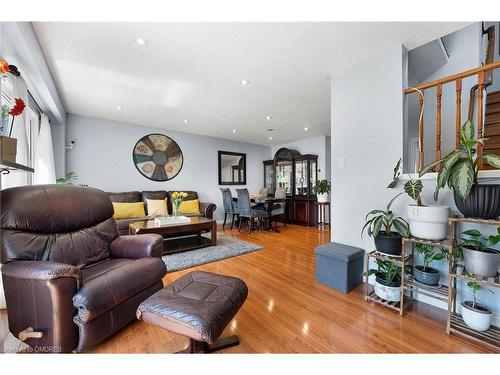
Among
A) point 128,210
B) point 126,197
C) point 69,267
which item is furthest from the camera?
point 126,197

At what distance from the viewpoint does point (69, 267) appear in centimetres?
119

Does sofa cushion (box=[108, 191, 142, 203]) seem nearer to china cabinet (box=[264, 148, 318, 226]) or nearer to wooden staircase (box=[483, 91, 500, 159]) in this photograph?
china cabinet (box=[264, 148, 318, 226])

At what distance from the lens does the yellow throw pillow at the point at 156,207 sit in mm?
4086

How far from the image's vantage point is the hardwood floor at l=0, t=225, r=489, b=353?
51.5 inches

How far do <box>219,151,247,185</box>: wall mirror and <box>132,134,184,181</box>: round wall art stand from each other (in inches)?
46.6

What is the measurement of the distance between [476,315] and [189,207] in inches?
170

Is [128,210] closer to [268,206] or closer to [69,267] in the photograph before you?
[268,206]

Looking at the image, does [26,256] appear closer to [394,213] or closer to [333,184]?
[333,184]

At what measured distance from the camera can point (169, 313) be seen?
1.06m

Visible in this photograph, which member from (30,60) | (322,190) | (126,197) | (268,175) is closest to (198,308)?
(30,60)

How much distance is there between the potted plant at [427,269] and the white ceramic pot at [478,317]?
229 mm

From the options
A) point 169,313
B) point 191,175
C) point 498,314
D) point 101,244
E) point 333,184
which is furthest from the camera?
point 191,175
